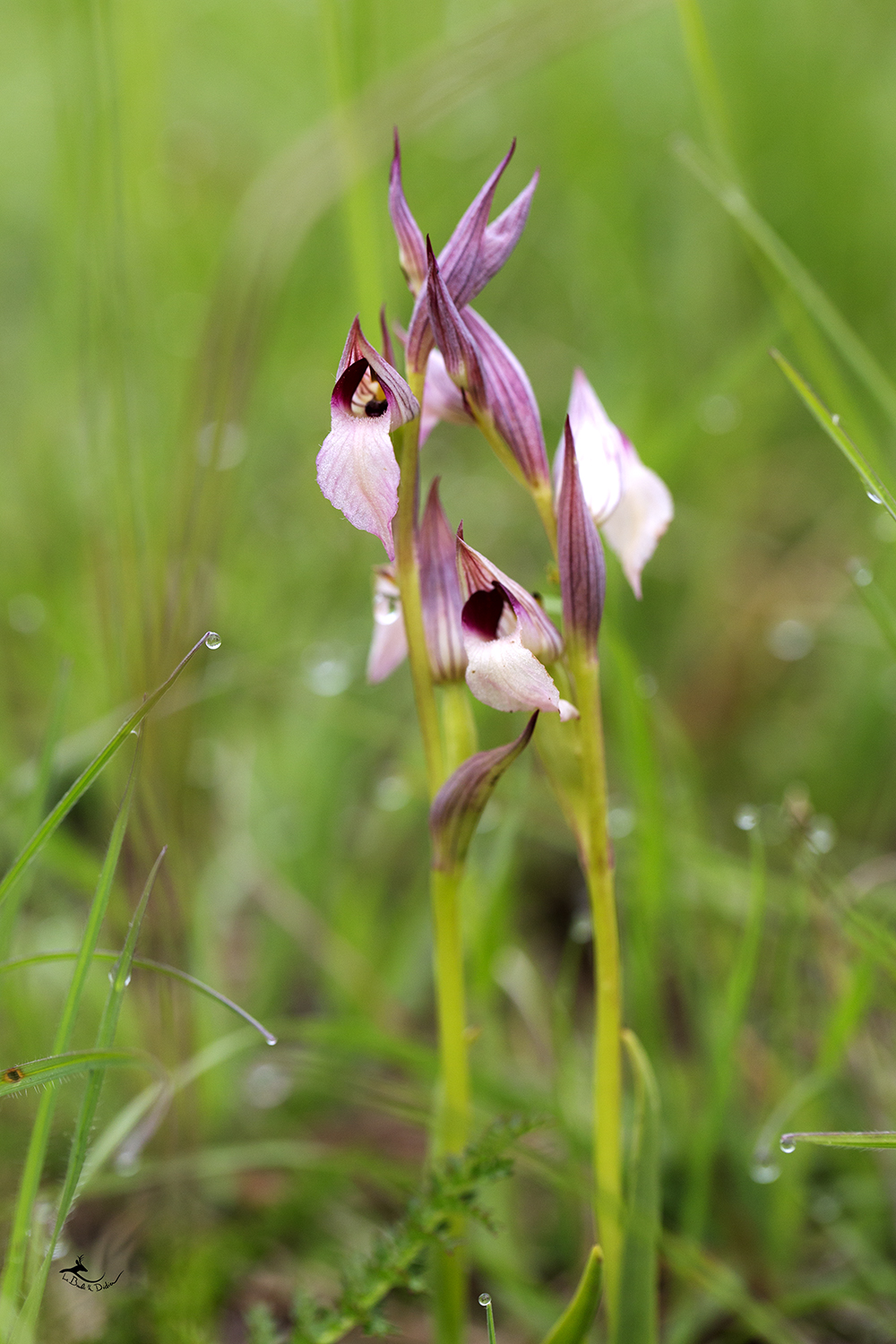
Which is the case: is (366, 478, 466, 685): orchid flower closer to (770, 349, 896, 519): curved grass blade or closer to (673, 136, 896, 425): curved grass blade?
(770, 349, 896, 519): curved grass blade

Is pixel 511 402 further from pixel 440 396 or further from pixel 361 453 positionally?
pixel 361 453

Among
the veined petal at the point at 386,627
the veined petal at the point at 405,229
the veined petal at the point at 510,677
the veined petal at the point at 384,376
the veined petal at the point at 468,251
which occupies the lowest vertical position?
the veined petal at the point at 510,677

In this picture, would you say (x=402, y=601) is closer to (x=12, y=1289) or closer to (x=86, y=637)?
(x=12, y=1289)

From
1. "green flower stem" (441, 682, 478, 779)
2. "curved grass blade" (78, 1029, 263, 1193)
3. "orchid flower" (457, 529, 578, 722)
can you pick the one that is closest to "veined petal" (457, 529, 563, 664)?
"orchid flower" (457, 529, 578, 722)

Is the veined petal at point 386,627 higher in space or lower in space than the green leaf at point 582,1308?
higher

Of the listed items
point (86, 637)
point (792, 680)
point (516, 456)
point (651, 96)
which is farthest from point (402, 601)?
point (651, 96)

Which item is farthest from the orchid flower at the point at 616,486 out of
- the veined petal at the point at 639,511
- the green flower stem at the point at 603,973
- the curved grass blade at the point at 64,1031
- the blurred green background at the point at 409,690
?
the curved grass blade at the point at 64,1031

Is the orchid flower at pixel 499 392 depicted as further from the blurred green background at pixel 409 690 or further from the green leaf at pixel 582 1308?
the green leaf at pixel 582 1308

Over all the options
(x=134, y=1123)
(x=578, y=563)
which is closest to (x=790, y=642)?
(x=578, y=563)
